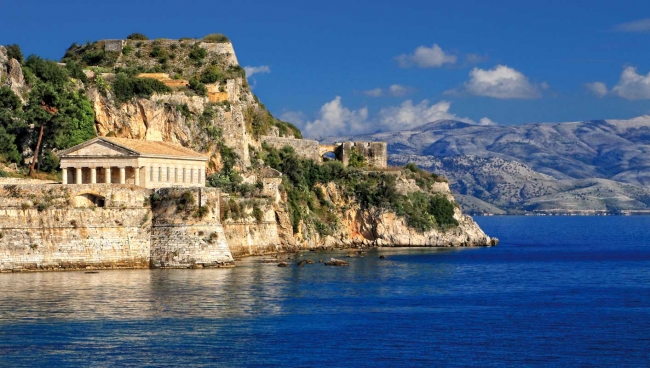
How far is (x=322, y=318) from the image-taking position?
57.2 metres

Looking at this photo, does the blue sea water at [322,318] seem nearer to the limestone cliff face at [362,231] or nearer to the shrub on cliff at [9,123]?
the limestone cliff face at [362,231]

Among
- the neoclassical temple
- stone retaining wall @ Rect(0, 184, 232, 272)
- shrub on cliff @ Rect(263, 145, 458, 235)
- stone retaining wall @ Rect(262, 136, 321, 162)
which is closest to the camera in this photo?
stone retaining wall @ Rect(0, 184, 232, 272)

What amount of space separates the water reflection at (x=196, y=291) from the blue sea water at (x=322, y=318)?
0.09 m

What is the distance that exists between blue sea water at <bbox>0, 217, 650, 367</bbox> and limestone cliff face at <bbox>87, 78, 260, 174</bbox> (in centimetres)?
1798

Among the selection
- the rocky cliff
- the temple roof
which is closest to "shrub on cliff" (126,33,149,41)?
the rocky cliff

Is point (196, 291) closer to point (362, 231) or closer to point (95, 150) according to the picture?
point (95, 150)

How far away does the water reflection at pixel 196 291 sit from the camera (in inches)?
2247

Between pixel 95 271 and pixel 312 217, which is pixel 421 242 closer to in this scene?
pixel 312 217

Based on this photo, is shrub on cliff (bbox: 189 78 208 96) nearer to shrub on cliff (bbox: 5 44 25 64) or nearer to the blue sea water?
shrub on cliff (bbox: 5 44 25 64)

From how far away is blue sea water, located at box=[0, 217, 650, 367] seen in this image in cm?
4719

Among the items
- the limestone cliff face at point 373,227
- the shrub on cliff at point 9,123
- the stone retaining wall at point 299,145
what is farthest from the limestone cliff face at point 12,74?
the limestone cliff face at point 373,227

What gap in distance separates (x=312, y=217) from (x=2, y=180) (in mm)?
37360

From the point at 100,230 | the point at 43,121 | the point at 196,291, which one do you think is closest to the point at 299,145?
the point at 43,121

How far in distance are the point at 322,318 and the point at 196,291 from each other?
31.7ft
